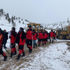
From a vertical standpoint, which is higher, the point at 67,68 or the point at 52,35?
the point at 52,35

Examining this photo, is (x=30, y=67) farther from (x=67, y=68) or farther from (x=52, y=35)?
(x=52, y=35)

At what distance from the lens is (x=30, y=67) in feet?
21.2

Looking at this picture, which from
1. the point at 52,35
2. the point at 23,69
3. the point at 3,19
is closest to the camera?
the point at 23,69

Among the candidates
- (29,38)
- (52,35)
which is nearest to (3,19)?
(52,35)

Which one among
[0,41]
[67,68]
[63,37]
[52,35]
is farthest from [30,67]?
[63,37]

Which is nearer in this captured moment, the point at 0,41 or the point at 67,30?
the point at 0,41

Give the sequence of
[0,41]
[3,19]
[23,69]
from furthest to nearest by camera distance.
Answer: [3,19] → [0,41] → [23,69]

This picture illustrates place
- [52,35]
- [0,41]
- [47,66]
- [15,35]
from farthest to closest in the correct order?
1. [52,35]
2. [15,35]
3. [0,41]
4. [47,66]

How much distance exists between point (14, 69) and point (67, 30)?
22367mm

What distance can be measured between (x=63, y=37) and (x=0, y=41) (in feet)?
69.3

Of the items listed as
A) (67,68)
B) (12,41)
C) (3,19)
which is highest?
(3,19)

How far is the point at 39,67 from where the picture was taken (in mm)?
6500

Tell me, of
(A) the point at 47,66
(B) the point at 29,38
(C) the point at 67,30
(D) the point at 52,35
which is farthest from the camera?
(C) the point at 67,30

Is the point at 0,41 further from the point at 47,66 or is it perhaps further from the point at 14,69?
the point at 47,66
